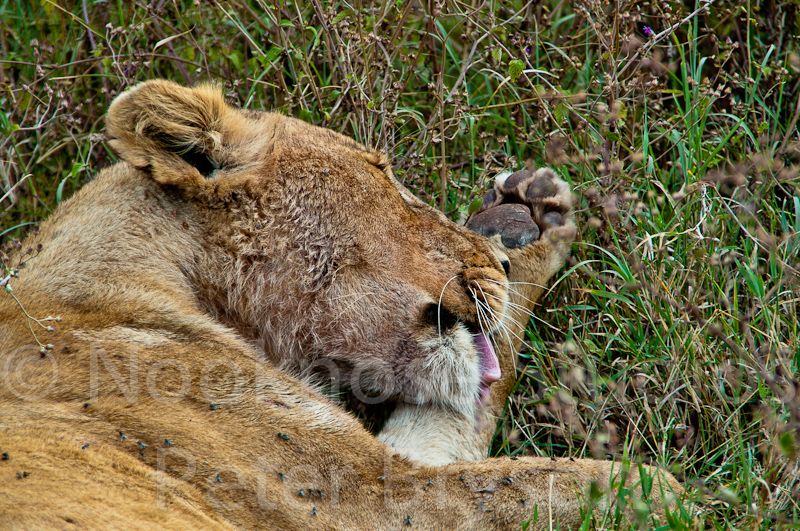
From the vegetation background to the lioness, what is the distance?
1.19 feet

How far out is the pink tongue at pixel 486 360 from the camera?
9.86ft

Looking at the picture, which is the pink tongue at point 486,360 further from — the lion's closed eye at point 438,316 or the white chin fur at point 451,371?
the lion's closed eye at point 438,316

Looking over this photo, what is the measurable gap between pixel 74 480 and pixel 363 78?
7.43 feet

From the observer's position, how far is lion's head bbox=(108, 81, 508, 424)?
8.85 ft

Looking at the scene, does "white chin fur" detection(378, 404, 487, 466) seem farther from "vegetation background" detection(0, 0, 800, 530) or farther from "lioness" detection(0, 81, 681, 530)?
"vegetation background" detection(0, 0, 800, 530)

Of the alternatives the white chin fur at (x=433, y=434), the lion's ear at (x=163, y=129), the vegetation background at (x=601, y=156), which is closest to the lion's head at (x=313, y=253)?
the lion's ear at (x=163, y=129)

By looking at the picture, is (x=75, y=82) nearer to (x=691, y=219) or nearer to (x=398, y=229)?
(x=398, y=229)

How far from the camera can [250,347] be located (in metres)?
2.70

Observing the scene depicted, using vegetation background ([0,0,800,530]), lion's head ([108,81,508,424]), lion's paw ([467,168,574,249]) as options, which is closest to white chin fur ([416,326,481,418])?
lion's head ([108,81,508,424])

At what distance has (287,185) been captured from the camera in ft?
9.21

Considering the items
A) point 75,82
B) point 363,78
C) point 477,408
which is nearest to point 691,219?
point 477,408

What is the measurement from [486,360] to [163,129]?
58.8 inches

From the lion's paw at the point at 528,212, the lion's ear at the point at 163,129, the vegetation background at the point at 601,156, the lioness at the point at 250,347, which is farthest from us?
the lion's paw at the point at 528,212

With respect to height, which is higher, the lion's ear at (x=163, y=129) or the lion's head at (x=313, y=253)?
the lion's ear at (x=163, y=129)
